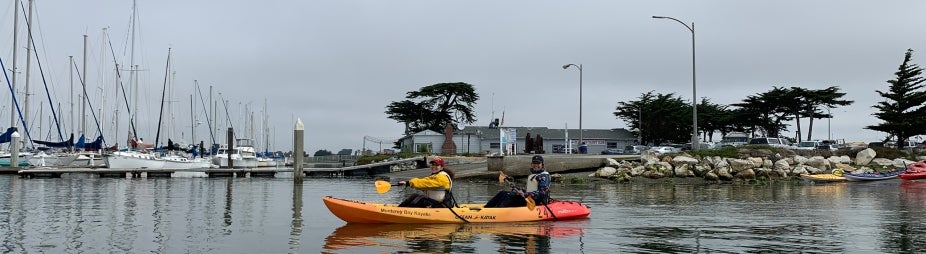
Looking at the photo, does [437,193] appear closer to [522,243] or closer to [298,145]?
[522,243]

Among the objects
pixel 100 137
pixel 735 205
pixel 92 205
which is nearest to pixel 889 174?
pixel 735 205

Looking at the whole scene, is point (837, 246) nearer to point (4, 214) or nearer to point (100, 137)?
point (4, 214)

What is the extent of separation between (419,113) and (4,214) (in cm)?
7439

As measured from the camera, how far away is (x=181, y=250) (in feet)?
44.7

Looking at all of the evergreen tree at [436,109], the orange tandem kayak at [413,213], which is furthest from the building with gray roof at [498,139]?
the orange tandem kayak at [413,213]

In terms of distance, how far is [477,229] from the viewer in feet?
54.5

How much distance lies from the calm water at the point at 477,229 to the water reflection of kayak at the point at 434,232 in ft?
0.07

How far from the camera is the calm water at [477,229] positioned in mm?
14031

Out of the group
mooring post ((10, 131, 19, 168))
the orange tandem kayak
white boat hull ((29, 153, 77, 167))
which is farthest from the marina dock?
the orange tandem kayak

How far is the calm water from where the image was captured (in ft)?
46.0

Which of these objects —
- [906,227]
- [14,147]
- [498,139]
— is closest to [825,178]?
[906,227]

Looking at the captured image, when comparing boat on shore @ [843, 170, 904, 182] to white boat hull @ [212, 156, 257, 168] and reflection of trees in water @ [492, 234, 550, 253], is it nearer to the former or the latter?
reflection of trees in water @ [492, 234, 550, 253]

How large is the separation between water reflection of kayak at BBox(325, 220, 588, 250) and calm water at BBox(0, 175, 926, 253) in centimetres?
2

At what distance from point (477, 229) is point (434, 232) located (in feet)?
3.54
